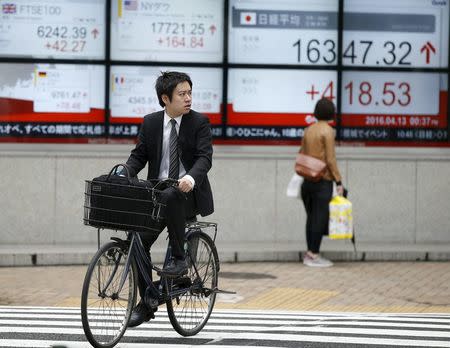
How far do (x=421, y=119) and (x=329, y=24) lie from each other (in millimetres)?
1631

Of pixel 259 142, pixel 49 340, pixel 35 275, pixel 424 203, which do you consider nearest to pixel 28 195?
pixel 35 275

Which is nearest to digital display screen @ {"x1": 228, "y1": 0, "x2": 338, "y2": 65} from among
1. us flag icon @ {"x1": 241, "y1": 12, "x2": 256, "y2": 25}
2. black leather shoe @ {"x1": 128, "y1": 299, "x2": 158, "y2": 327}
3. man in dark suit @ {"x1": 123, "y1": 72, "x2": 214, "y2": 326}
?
us flag icon @ {"x1": 241, "y1": 12, "x2": 256, "y2": 25}

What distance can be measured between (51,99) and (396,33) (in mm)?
4251

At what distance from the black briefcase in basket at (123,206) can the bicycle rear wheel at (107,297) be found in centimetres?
15

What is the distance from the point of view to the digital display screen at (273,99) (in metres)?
14.2

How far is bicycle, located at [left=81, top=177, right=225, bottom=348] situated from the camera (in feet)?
22.3

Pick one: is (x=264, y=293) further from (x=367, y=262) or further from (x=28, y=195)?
(x=28, y=195)

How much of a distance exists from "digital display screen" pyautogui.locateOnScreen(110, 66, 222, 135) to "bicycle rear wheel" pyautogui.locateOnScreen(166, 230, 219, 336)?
20.1ft

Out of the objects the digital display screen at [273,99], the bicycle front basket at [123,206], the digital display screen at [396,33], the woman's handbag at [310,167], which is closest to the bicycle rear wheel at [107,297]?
the bicycle front basket at [123,206]

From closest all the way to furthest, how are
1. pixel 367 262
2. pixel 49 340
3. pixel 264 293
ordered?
pixel 49 340
pixel 264 293
pixel 367 262

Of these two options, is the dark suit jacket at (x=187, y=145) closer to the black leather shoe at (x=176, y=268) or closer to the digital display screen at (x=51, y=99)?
the black leather shoe at (x=176, y=268)

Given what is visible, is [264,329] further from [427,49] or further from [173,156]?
[427,49]

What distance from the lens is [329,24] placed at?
14297 millimetres

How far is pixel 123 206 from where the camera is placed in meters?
6.90
